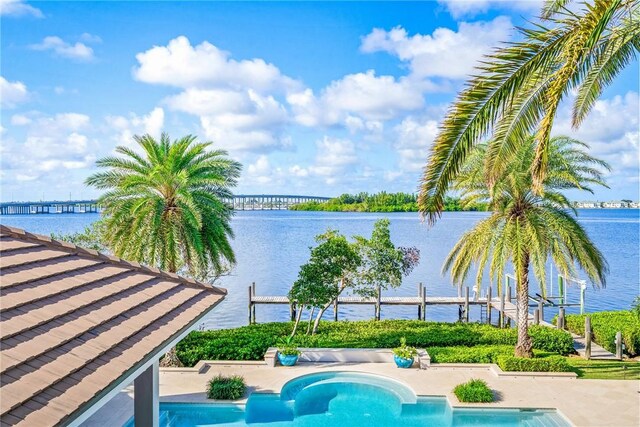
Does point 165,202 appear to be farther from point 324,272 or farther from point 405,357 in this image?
point 405,357

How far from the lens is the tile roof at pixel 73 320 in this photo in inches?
151

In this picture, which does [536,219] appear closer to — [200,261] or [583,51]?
[583,51]

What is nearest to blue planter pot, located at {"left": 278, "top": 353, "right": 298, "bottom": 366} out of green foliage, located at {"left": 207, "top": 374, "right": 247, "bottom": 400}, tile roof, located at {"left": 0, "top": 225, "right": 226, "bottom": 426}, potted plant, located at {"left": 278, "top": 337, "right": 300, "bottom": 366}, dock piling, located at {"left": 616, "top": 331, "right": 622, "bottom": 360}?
potted plant, located at {"left": 278, "top": 337, "right": 300, "bottom": 366}

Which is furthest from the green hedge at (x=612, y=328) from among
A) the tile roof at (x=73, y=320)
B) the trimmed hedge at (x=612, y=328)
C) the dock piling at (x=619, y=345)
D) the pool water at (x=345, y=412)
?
the tile roof at (x=73, y=320)

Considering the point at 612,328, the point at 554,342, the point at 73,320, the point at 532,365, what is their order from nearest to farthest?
1. the point at 73,320
2. the point at 532,365
3. the point at 554,342
4. the point at 612,328

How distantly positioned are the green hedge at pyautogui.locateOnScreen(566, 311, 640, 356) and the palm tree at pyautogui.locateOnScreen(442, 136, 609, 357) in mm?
3301

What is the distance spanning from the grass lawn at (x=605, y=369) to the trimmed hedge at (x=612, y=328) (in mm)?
1157

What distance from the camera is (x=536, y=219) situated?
1462cm

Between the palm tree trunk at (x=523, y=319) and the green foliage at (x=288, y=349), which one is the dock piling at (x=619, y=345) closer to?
the palm tree trunk at (x=523, y=319)

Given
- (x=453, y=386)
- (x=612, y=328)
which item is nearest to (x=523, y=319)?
(x=453, y=386)

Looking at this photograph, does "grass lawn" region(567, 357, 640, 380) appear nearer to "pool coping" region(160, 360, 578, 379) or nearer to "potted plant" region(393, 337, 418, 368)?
"pool coping" region(160, 360, 578, 379)

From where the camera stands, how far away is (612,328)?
17562 mm

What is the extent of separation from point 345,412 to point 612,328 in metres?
11.3

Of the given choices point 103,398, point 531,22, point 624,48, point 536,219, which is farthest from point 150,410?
point 536,219
